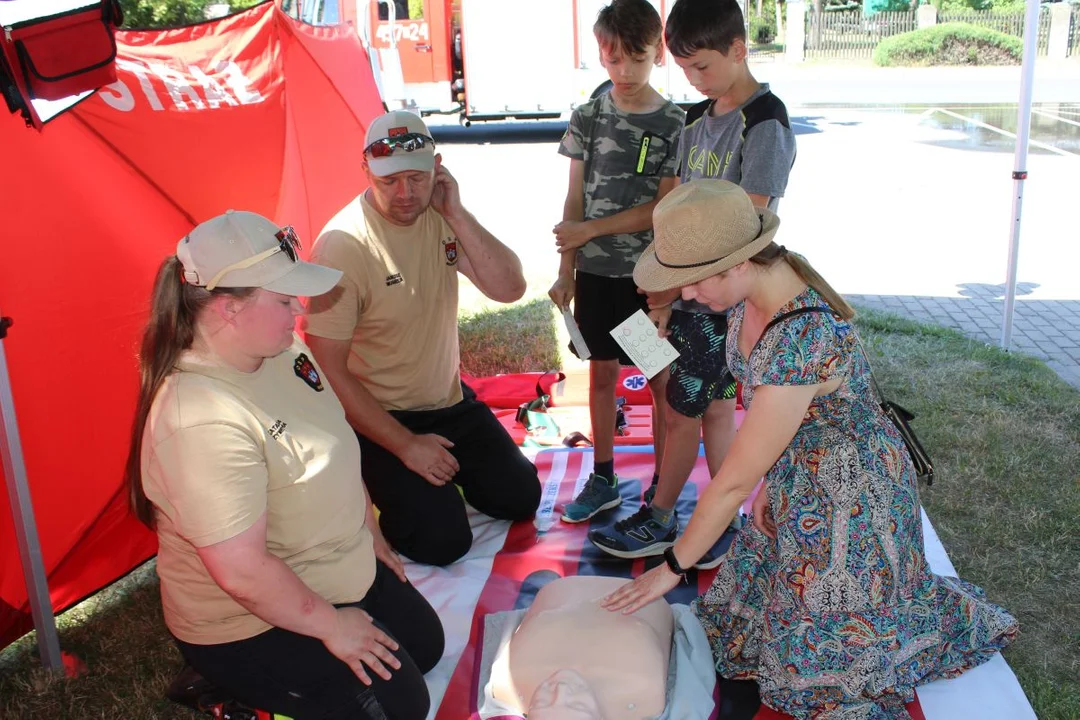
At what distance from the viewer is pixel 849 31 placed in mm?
25250

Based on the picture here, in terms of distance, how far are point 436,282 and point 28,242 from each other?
3.72 ft

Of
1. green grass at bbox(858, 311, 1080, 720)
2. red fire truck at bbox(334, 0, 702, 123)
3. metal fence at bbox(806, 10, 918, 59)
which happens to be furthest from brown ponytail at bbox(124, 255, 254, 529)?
metal fence at bbox(806, 10, 918, 59)

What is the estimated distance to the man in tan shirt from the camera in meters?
2.71

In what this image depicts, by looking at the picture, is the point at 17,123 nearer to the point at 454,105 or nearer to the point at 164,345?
the point at 164,345

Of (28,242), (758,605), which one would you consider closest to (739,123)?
(758,605)

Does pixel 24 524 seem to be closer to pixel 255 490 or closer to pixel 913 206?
pixel 255 490

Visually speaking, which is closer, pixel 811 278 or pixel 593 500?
pixel 811 278

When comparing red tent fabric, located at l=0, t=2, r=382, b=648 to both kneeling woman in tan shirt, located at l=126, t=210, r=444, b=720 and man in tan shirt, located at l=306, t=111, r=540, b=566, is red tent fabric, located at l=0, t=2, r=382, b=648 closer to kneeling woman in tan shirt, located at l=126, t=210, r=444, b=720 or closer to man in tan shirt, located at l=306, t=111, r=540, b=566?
man in tan shirt, located at l=306, t=111, r=540, b=566

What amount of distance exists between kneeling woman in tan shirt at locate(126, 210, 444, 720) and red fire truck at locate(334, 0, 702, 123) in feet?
30.6

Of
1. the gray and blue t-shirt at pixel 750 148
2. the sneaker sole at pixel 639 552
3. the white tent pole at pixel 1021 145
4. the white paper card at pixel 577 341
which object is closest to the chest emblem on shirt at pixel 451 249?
the white paper card at pixel 577 341

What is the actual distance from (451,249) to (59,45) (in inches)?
48.7

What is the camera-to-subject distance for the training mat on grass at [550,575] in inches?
87.0

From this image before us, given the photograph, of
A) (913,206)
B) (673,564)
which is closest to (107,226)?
(673,564)

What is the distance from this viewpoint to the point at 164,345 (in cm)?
182
